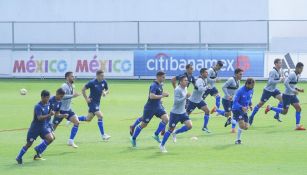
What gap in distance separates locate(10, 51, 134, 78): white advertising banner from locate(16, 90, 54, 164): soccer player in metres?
30.9

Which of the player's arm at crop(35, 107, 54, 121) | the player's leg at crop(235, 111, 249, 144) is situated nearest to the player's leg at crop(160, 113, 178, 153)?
the player's leg at crop(235, 111, 249, 144)

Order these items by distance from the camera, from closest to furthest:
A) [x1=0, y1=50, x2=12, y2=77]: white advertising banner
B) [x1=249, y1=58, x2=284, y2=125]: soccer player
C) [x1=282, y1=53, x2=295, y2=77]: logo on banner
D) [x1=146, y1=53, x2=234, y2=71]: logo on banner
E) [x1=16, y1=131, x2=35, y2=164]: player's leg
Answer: [x1=16, y1=131, x2=35, y2=164]: player's leg
[x1=249, y1=58, x2=284, y2=125]: soccer player
[x1=282, y1=53, x2=295, y2=77]: logo on banner
[x1=146, y1=53, x2=234, y2=71]: logo on banner
[x1=0, y1=50, x2=12, y2=77]: white advertising banner

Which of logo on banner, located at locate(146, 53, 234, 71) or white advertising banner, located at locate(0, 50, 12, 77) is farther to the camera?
white advertising banner, located at locate(0, 50, 12, 77)

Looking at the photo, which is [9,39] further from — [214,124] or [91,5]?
[214,124]

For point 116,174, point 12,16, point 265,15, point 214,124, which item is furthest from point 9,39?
point 116,174

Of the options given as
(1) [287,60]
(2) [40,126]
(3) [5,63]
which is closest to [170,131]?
(2) [40,126]

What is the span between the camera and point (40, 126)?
2033cm

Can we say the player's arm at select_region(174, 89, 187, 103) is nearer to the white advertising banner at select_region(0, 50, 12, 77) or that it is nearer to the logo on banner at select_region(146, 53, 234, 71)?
the logo on banner at select_region(146, 53, 234, 71)

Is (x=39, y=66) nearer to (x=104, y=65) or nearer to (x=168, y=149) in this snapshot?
(x=104, y=65)

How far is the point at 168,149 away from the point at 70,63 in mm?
30376

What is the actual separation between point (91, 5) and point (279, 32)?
51.7 feet

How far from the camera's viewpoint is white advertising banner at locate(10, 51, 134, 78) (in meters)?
51.4

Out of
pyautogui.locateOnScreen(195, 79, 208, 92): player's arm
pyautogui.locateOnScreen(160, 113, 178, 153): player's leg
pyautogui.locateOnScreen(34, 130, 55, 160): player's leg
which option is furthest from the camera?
pyautogui.locateOnScreen(195, 79, 208, 92): player's arm

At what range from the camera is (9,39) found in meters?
63.6
